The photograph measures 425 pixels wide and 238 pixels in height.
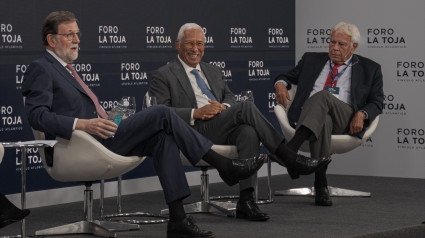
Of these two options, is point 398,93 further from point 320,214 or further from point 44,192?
point 44,192

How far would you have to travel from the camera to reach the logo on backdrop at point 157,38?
7.34 meters

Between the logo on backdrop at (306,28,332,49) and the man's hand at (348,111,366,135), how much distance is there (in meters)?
2.18

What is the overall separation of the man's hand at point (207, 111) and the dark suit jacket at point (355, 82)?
3.79 feet

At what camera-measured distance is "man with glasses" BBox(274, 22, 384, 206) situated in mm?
6297

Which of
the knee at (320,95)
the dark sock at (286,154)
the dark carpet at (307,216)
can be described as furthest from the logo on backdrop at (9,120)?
the knee at (320,95)

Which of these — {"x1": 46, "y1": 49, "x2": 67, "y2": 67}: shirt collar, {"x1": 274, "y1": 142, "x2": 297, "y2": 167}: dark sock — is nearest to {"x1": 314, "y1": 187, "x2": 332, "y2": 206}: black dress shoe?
{"x1": 274, "y1": 142, "x2": 297, "y2": 167}: dark sock

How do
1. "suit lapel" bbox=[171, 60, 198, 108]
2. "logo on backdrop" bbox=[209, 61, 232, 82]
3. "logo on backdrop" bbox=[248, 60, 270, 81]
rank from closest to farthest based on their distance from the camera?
"suit lapel" bbox=[171, 60, 198, 108] → "logo on backdrop" bbox=[209, 61, 232, 82] → "logo on backdrop" bbox=[248, 60, 270, 81]

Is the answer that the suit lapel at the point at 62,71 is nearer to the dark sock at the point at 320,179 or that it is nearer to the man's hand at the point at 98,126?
the man's hand at the point at 98,126

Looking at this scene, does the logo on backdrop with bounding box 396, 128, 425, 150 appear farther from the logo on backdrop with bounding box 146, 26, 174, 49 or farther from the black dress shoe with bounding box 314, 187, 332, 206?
the logo on backdrop with bounding box 146, 26, 174, 49

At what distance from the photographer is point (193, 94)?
604cm

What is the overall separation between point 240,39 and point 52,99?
11.5ft

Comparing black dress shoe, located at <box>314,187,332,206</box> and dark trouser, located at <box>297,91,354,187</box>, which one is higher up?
dark trouser, located at <box>297,91,354,187</box>

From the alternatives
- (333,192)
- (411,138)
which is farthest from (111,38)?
(411,138)

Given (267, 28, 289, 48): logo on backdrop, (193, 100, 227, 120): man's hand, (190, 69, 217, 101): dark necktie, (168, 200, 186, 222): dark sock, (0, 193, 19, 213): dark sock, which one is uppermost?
(267, 28, 289, 48): logo on backdrop
